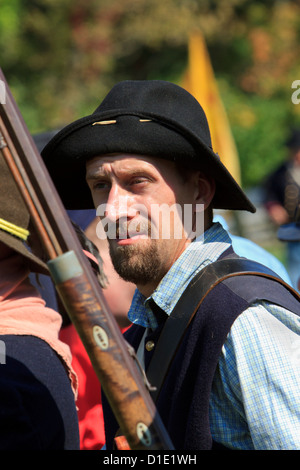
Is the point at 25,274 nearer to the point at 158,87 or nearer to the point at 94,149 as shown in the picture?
the point at 94,149

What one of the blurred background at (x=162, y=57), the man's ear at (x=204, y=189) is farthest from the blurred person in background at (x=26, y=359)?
the blurred background at (x=162, y=57)

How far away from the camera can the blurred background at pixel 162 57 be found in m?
16.5

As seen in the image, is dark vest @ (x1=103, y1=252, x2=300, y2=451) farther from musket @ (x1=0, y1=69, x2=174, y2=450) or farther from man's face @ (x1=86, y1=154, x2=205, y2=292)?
musket @ (x1=0, y1=69, x2=174, y2=450)

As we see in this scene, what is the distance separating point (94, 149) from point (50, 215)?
28.7 inches

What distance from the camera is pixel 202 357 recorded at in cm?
192

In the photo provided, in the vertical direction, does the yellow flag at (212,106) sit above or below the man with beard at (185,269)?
below

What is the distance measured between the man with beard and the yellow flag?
16.4 feet

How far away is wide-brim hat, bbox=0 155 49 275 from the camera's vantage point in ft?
7.03

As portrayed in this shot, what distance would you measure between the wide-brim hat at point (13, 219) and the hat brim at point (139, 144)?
237 millimetres

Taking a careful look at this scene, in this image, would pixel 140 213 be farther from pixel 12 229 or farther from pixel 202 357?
pixel 202 357

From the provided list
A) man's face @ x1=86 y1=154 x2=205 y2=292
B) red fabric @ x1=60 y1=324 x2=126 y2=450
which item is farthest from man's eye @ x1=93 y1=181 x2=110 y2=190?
red fabric @ x1=60 y1=324 x2=126 y2=450

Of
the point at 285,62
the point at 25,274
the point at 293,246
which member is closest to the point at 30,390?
the point at 25,274

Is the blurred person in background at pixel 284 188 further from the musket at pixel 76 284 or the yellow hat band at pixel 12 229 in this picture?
the musket at pixel 76 284
